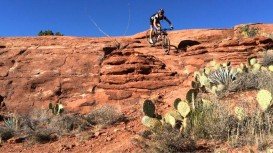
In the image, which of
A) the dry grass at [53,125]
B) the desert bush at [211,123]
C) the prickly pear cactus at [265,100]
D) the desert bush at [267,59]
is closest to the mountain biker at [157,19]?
the desert bush at [267,59]

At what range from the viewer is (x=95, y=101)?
1334cm

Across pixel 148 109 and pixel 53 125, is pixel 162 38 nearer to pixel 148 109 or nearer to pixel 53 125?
pixel 53 125

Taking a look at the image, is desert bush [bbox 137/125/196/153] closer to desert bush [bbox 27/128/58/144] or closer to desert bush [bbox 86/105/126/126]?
desert bush [bbox 86/105/126/126]

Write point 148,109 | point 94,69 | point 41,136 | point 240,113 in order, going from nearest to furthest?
point 240,113
point 148,109
point 41,136
point 94,69

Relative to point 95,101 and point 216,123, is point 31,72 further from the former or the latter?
point 216,123

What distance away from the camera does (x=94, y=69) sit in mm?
14711

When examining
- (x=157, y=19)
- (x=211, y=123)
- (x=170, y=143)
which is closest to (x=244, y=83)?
(x=211, y=123)

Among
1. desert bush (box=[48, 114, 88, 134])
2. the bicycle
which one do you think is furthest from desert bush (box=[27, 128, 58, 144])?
the bicycle

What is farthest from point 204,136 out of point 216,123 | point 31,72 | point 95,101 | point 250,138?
point 31,72

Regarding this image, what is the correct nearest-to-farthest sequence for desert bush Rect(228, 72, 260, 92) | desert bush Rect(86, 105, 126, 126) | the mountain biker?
1. desert bush Rect(228, 72, 260, 92)
2. desert bush Rect(86, 105, 126, 126)
3. the mountain biker

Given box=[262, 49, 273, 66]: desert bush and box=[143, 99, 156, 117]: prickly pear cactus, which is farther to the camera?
box=[262, 49, 273, 66]: desert bush

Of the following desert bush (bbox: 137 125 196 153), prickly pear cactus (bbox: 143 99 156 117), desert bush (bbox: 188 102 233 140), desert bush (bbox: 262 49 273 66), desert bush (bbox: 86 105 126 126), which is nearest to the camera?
desert bush (bbox: 137 125 196 153)

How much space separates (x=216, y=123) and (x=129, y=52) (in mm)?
8608

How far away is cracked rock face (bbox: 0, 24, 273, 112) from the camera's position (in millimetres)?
13516
